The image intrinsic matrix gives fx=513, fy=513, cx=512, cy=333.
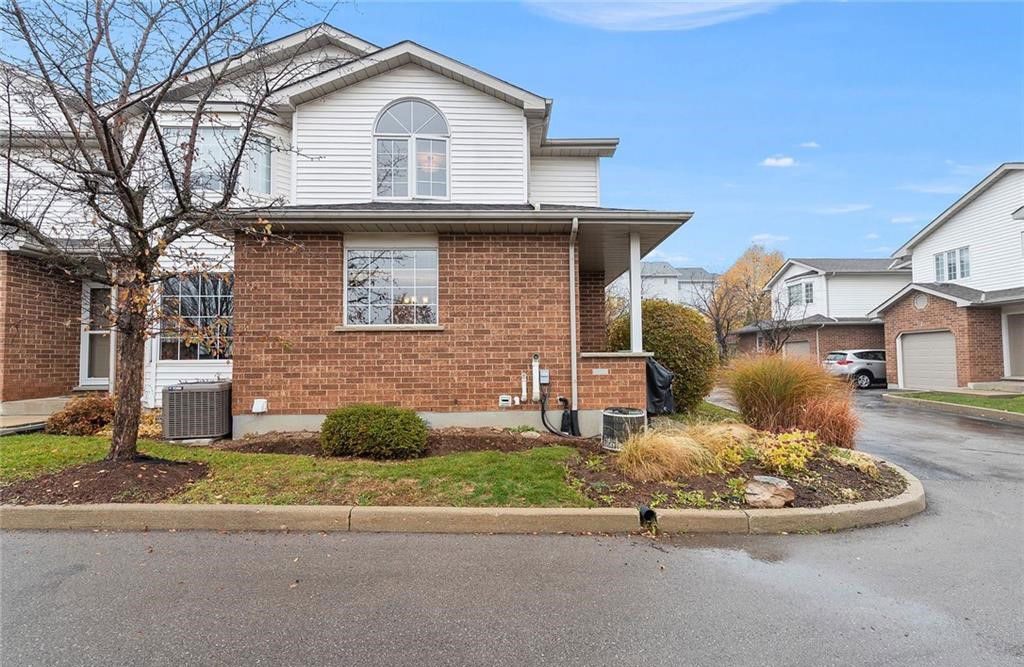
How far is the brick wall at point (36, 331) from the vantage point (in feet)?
30.2

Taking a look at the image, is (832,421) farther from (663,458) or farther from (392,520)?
(392,520)

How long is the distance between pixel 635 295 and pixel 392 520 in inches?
220

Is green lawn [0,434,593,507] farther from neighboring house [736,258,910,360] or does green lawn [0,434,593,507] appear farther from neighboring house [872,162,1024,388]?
neighboring house [736,258,910,360]

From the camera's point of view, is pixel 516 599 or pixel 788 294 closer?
pixel 516 599

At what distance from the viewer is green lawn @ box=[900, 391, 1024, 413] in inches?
523

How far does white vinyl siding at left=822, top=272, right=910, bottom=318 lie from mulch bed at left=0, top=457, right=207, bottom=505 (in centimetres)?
3132

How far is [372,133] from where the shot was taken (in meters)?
10.3

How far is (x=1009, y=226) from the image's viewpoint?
63.5 feet

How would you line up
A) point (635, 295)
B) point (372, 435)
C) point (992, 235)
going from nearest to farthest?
point (372, 435) < point (635, 295) < point (992, 235)

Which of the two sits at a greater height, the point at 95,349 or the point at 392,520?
the point at 95,349

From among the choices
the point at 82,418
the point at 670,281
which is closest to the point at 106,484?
the point at 82,418

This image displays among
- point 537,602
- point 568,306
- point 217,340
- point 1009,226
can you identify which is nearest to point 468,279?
point 568,306

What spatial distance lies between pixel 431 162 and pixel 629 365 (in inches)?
224

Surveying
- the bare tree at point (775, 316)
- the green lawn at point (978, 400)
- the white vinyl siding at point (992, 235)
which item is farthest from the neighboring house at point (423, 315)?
the white vinyl siding at point (992, 235)
